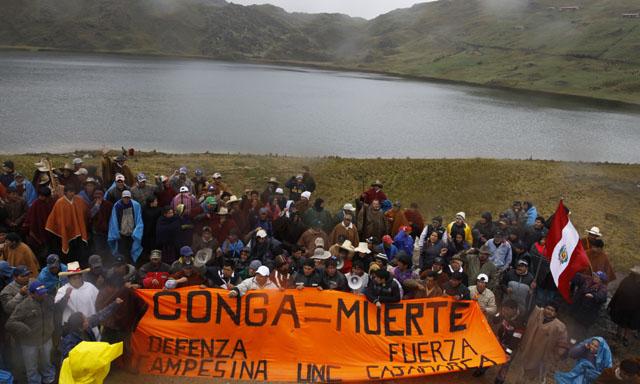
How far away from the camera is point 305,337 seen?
26.7 feet

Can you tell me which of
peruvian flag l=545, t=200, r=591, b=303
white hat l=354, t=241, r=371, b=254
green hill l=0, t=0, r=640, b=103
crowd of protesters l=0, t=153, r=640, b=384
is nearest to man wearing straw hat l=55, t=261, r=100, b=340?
crowd of protesters l=0, t=153, r=640, b=384

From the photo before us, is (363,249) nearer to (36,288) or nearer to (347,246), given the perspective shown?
(347,246)

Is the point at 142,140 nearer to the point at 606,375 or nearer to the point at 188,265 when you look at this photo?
the point at 188,265

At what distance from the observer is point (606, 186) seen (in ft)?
72.4

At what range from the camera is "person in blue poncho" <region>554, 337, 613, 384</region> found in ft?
23.6

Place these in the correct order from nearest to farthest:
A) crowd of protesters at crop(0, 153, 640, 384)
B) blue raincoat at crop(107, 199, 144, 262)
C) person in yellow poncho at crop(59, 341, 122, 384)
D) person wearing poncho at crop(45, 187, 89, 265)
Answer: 1. person in yellow poncho at crop(59, 341, 122, 384)
2. crowd of protesters at crop(0, 153, 640, 384)
3. person wearing poncho at crop(45, 187, 89, 265)
4. blue raincoat at crop(107, 199, 144, 262)

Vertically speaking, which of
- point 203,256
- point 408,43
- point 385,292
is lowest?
point 385,292

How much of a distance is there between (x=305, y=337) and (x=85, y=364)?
3561 millimetres

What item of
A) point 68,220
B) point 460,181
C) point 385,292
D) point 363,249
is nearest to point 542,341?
point 385,292

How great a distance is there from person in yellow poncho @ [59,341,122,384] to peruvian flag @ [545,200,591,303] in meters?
7.20

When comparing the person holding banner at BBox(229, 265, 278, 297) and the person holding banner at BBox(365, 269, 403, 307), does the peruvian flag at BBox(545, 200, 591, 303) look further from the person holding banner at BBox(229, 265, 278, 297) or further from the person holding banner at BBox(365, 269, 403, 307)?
the person holding banner at BBox(229, 265, 278, 297)

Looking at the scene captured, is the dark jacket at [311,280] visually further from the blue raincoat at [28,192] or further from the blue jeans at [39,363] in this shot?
the blue raincoat at [28,192]

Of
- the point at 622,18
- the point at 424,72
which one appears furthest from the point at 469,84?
the point at 622,18

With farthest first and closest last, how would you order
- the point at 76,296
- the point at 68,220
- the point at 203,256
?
the point at 68,220
the point at 203,256
the point at 76,296
